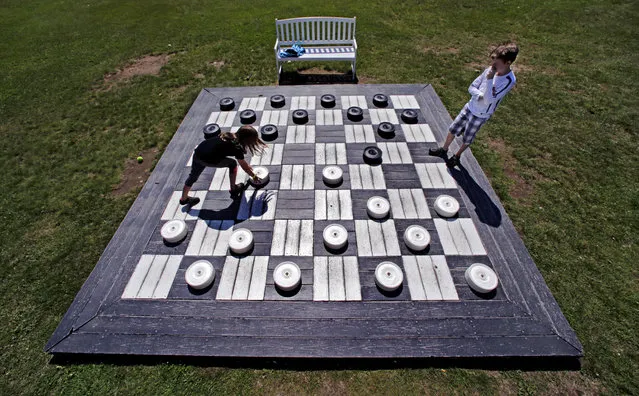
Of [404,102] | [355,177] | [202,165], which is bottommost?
[355,177]

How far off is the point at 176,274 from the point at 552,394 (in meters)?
5.99

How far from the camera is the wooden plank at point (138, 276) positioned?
16.1ft

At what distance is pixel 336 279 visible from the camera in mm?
4961

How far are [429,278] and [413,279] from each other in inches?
10.7

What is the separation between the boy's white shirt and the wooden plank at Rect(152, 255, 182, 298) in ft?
20.5

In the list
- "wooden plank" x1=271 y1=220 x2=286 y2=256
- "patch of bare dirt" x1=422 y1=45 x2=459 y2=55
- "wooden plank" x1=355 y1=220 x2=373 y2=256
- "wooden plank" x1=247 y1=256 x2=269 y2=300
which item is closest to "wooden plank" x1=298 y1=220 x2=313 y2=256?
"wooden plank" x1=271 y1=220 x2=286 y2=256

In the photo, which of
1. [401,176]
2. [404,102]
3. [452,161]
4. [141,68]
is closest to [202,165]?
[401,176]

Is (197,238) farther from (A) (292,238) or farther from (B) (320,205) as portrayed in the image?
(B) (320,205)

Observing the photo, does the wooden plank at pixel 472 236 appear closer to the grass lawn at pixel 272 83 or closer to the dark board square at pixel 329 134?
the grass lawn at pixel 272 83

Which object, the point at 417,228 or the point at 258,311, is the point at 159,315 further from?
the point at 417,228

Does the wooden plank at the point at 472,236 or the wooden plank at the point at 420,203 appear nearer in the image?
the wooden plank at the point at 472,236

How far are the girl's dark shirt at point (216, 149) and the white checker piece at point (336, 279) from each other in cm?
250

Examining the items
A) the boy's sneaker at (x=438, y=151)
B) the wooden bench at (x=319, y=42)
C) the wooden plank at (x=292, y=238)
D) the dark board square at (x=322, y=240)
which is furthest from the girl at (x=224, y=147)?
the wooden bench at (x=319, y=42)

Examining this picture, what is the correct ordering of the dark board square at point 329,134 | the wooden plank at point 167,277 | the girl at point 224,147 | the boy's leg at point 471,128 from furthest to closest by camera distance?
the dark board square at point 329,134
the boy's leg at point 471,128
the girl at point 224,147
the wooden plank at point 167,277
